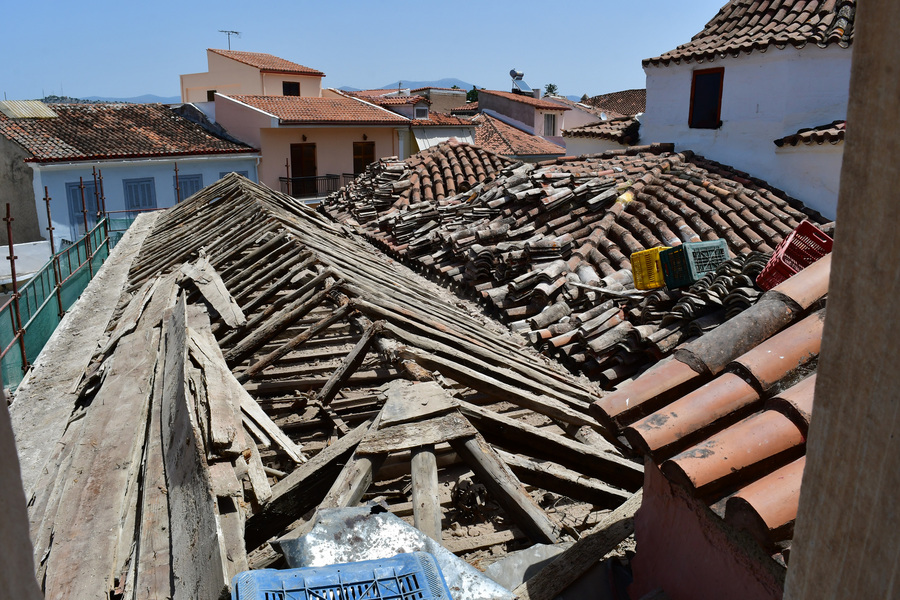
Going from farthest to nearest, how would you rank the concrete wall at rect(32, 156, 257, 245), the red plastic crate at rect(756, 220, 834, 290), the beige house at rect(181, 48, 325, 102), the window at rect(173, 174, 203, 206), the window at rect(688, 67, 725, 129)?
the beige house at rect(181, 48, 325, 102) < the window at rect(173, 174, 203, 206) < the concrete wall at rect(32, 156, 257, 245) < the window at rect(688, 67, 725, 129) < the red plastic crate at rect(756, 220, 834, 290)

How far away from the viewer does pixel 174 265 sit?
34.4 feet

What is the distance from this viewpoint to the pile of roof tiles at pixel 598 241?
1033 centimetres

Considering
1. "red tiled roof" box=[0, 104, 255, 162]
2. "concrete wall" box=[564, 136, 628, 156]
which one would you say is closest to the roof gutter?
"red tiled roof" box=[0, 104, 255, 162]

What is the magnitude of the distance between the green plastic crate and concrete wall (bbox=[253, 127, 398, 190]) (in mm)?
28694

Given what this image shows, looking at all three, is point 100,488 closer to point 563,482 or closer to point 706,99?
point 563,482

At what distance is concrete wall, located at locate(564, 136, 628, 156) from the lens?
2135 cm

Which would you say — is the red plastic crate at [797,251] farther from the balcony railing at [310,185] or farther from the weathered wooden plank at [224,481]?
the balcony railing at [310,185]

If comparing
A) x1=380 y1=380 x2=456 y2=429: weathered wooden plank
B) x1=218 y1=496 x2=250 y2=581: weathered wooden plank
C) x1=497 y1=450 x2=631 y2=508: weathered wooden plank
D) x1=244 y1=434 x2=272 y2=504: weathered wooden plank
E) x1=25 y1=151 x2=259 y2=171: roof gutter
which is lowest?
x1=497 y1=450 x2=631 y2=508: weathered wooden plank

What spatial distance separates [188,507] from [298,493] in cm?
77

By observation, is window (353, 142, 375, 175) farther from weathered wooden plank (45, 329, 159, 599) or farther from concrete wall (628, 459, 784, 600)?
concrete wall (628, 459, 784, 600)

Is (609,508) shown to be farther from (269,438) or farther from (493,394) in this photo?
(269,438)

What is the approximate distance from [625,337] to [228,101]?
3117 cm

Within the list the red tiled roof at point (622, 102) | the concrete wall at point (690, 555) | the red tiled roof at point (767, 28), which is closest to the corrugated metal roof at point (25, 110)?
the red tiled roof at point (767, 28)

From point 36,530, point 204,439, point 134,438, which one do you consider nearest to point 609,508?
point 204,439
